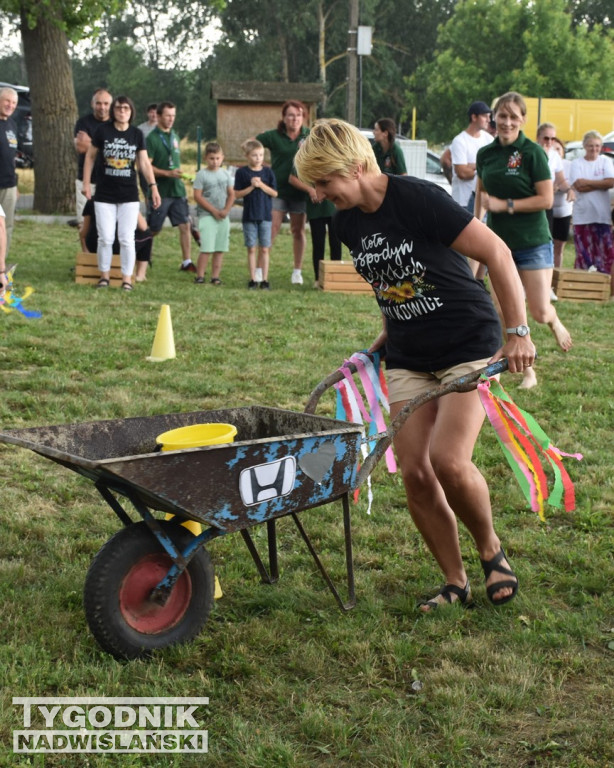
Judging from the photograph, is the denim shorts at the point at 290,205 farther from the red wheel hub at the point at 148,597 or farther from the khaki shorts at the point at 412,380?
the red wheel hub at the point at 148,597

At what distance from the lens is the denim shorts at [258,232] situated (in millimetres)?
11305

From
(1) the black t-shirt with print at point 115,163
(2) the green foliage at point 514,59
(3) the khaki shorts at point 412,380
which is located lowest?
(3) the khaki shorts at point 412,380

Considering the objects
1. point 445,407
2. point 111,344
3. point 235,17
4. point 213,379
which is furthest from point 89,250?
point 235,17

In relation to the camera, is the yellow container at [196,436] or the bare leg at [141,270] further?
the bare leg at [141,270]

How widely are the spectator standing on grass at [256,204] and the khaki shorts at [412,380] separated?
25.1 feet

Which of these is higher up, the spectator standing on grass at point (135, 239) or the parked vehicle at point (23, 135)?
the parked vehicle at point (23, 135)

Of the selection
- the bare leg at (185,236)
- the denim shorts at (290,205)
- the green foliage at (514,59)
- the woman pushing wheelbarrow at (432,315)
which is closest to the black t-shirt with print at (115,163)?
the bare leg at (185,236)

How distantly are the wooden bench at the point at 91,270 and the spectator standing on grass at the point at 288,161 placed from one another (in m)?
1.89

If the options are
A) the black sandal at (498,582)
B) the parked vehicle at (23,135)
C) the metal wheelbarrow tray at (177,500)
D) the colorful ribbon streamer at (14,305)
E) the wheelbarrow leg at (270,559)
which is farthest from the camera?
the parked vehicle at (23,135)

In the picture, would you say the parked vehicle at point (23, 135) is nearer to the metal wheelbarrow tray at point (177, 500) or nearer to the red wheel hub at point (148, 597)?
the metal wheelbarrow tray at point (177, 500)

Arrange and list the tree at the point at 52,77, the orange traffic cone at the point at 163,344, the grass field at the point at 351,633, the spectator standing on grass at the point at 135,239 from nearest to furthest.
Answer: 1. the grass field at the point at 351,633
2. the orange traffic cone at the point at 163,344
3. the spectator standing on grass at the point at 135,239
4. the tree at the point at 52,77

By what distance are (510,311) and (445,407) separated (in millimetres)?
438

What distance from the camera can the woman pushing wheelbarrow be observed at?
3.30m

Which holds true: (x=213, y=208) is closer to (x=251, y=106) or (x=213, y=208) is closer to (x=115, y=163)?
(x=115, y=163)
